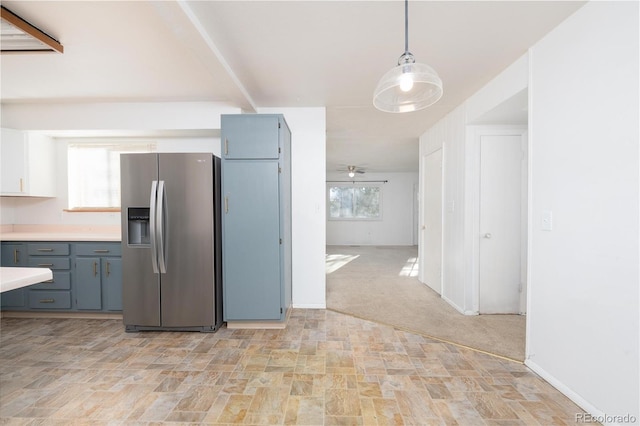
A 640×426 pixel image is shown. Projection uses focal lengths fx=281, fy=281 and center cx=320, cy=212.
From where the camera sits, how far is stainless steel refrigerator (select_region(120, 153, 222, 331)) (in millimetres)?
2744

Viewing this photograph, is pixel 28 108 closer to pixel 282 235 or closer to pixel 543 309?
pixel 282 235

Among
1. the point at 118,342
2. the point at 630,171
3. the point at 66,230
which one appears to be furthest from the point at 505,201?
the point at 66,230

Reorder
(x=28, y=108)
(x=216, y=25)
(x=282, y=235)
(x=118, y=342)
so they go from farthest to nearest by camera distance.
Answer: (x=28, y=108)
(x=282, y=235)
(x=118, y=342)
(x=216, y=25)

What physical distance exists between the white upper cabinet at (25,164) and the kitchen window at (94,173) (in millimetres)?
229

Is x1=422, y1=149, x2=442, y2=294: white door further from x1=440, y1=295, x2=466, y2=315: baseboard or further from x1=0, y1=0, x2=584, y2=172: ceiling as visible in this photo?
x1=0, y1=0, x2=584, y2=172: ceiling

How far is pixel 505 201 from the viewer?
3.25m

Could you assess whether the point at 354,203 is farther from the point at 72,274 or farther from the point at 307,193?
the point at 72,274

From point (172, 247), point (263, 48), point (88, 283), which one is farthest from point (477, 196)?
point (88, 283)

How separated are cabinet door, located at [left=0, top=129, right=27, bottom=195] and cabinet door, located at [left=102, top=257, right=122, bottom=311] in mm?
1460

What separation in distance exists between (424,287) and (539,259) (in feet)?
8.16

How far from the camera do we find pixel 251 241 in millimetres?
2830

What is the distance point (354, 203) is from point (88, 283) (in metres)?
7.21

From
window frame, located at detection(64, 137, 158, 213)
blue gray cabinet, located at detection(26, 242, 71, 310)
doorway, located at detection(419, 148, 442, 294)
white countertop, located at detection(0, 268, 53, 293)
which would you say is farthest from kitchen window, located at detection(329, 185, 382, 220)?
white countertop, located at detection(0, 268, 53, 293)

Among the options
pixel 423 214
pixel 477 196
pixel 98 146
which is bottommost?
pixel 423 214
